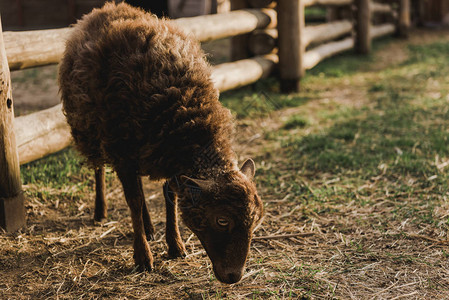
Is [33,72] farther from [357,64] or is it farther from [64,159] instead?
[357,64]

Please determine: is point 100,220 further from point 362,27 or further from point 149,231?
point 362,27

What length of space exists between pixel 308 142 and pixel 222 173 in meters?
3.08

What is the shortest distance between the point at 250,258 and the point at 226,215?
0.79m

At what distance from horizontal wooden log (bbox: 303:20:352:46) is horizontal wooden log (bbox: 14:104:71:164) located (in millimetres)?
5202

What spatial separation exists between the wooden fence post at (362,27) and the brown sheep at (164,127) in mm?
9037

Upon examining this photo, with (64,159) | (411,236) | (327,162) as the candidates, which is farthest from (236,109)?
(411,236)

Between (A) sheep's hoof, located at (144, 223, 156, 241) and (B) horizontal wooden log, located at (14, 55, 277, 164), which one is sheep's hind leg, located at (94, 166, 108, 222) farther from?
(A) sheep's hoof, located at (144, 223, 156, 241)

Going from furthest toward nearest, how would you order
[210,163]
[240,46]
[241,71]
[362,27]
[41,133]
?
[362,27] < [240,46] < [241,71] < [41,133] < [210,163]

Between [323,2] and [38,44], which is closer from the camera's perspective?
[38,44]

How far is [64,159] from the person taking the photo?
16.3 ft

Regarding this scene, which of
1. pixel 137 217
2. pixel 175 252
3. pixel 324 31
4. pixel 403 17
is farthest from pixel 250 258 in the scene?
pixel 403 17

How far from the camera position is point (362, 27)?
11.4 m

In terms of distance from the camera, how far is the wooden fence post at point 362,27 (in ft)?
36.8

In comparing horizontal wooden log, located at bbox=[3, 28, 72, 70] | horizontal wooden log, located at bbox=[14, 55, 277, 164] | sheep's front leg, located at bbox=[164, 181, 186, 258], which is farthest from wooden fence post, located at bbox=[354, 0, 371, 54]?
sheep's front leg, located at bbox=[164, 181, 186, 258]
